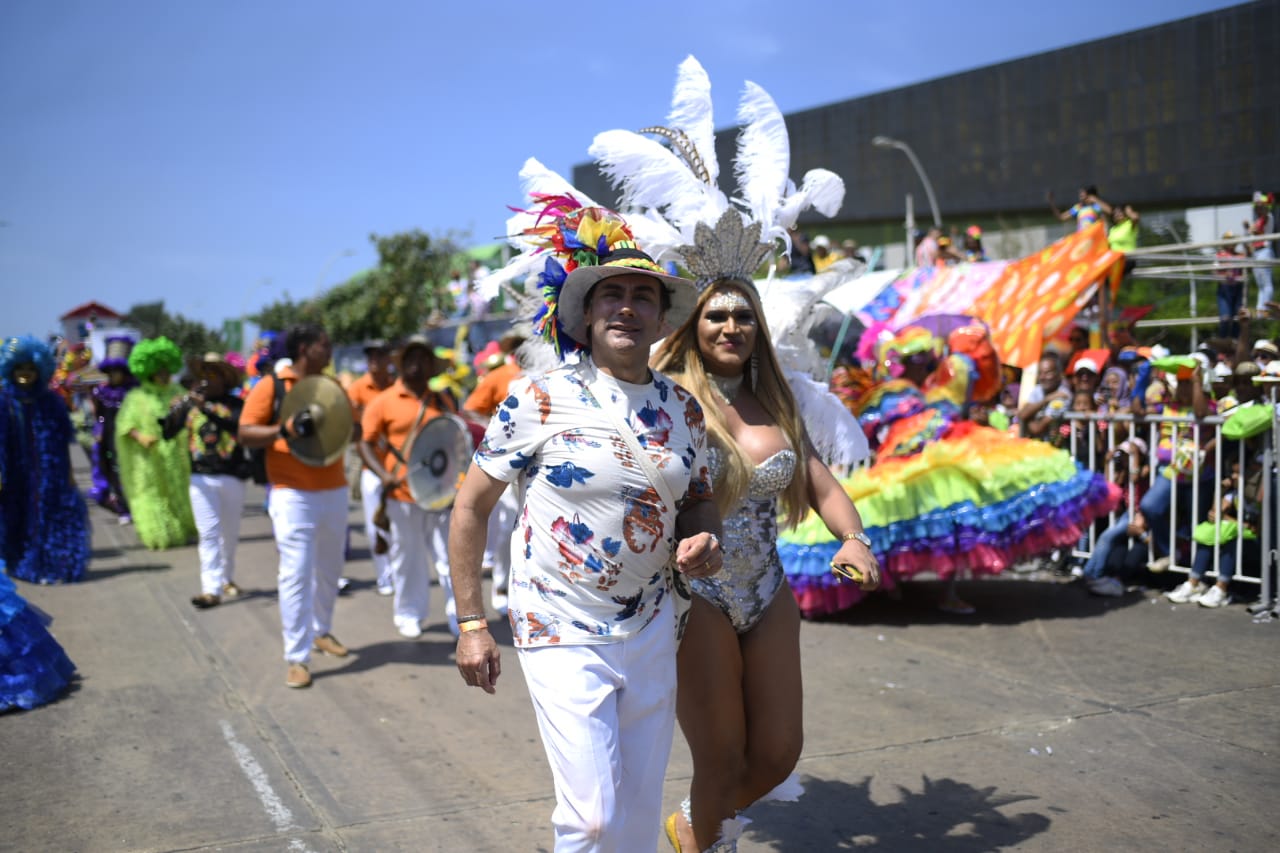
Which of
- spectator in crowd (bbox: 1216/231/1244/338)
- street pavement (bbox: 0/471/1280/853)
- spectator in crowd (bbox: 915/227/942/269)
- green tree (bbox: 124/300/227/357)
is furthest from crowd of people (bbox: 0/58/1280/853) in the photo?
green tree (bbox: 124/300/227/357)

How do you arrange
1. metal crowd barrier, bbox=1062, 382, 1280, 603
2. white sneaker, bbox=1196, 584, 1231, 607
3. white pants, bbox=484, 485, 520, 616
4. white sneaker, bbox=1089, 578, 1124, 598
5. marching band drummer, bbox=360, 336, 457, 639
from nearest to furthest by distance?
metal crowd barrier, bbox=1062, 382, 1280, 603 → white sneaker, bbox=1196, 584, 1231, 607 → marching band drummer, bbox=360, 336, 457, 639 → white sneaker, bbox=1089, 578, 1124, 598 → white pants, bbox=484, 485, 520, 616

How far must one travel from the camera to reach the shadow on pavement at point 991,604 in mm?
7578

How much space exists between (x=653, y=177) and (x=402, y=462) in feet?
12.5

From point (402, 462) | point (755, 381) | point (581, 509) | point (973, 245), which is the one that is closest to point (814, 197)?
point (755, 381)

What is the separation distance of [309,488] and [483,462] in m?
3.89

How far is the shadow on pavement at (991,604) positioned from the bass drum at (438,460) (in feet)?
9.19

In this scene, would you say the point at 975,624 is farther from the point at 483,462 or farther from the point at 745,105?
the point at 483,462

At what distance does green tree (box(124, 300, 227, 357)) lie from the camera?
4264cm

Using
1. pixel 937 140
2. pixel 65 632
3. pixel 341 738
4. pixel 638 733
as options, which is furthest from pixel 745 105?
pixel 937 140

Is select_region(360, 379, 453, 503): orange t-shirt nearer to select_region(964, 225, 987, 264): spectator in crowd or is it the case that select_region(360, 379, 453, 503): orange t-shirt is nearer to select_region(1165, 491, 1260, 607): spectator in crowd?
select_region(1165, 491, 1260, 607): spectator in crowd

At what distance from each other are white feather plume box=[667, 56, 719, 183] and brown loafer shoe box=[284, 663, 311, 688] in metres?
3.90

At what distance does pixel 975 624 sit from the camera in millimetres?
7453

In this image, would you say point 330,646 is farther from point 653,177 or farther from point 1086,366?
point 1086,366

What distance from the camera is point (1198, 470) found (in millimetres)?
7602
